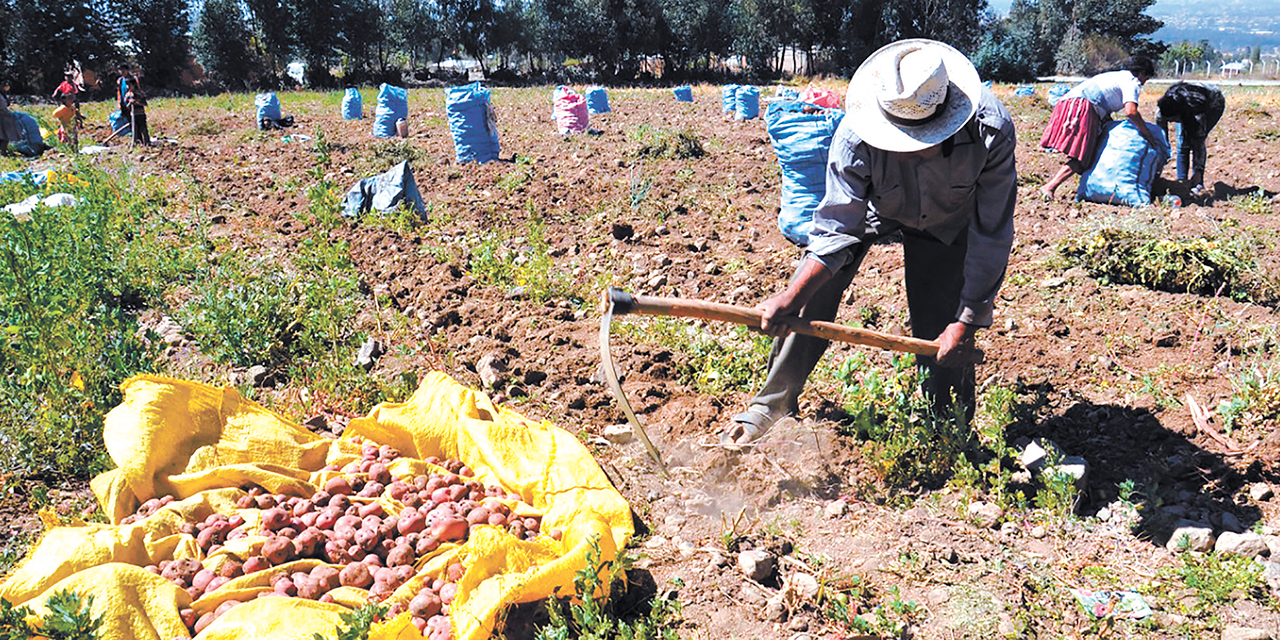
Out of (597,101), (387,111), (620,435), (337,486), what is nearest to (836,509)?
(620,435)

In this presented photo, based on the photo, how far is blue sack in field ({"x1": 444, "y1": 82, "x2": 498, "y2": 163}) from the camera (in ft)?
27.7

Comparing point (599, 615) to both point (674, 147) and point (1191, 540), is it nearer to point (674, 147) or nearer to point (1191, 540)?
point (1191, 540)

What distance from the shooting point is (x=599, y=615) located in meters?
2.12

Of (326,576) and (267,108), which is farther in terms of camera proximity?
(267,108)

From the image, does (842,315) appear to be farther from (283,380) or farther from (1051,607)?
(283,380)

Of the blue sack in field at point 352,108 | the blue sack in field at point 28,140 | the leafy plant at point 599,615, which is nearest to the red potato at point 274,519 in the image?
the leafy plant at point 599,615

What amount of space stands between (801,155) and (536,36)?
1447 inches

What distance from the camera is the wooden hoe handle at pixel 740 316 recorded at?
2.40 metres

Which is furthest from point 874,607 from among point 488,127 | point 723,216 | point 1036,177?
point 488,127

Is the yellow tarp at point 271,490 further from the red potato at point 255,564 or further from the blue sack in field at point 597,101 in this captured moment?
the blue sack in field at point 597,101

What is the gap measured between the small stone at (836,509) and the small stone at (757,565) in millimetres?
337

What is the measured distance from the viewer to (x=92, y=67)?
29.0 meters

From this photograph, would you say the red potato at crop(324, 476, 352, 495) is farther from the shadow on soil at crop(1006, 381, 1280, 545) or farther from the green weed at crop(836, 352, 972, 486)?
the shadow on soil at crop(1006, 381, 1280, 545)

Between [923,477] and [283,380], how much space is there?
2707 millimetres
